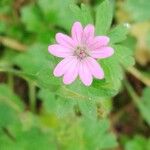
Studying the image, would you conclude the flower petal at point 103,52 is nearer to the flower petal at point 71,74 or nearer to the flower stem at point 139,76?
the flower petal at point 71,74

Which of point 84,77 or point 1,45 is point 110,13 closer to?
point 84,77

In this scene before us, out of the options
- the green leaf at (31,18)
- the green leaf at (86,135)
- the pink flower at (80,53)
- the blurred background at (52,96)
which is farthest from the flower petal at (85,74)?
the green leaf at (31,18)

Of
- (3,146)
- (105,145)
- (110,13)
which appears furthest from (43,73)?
(105,145)

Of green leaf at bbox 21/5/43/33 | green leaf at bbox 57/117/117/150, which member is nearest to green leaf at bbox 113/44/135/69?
green leaf at bbox 57/117/117/150

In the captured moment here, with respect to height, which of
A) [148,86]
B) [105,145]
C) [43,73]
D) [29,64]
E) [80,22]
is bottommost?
[105,145]

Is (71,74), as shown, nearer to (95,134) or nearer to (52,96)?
(52,96)

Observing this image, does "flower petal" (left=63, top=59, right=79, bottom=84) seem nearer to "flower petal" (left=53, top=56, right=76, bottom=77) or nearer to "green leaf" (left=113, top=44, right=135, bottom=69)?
"flower petal" (left=53, top=56, right=76, bottom=77)

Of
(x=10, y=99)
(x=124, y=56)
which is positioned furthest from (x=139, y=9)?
(x=124, y=56)
